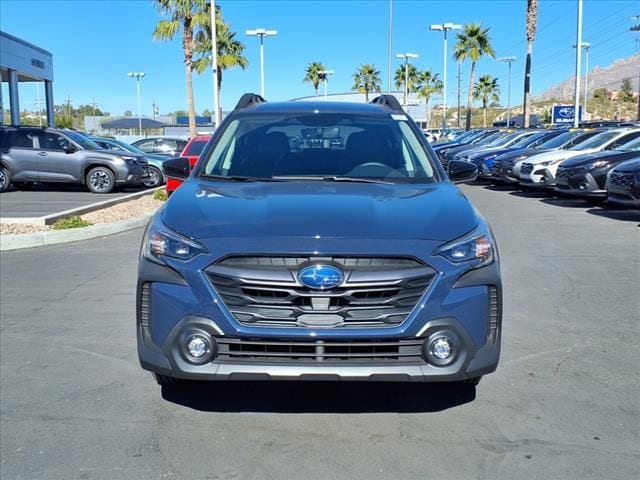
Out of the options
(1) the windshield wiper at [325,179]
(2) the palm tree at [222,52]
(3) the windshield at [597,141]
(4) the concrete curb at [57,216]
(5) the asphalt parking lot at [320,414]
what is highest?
(2) the palm tree at [222,52]

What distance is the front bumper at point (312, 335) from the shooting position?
321cm

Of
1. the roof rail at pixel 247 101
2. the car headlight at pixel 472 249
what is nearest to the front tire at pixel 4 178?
the roof rail at pixel 247 101

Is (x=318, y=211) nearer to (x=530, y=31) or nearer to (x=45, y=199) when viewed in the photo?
(x=45, y=199)

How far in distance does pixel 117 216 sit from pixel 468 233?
961cm

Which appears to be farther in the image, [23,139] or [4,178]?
[23,139]

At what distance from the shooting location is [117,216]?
11961 millimetres

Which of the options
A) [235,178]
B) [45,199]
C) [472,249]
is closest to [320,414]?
[472,249]

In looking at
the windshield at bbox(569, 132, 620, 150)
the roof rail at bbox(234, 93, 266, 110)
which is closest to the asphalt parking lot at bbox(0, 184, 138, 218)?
the roof rail at bbox(234, 93, 266, 110)

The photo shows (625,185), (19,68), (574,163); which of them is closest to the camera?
(625,185)

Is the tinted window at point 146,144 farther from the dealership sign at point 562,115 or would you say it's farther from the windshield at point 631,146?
the dealership sign at point 562,115

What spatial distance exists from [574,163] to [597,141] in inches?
126

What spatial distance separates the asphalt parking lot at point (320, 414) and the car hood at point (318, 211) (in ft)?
3.76

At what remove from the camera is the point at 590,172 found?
13539 millimetres

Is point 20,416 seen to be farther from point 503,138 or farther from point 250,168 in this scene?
point 503,138
